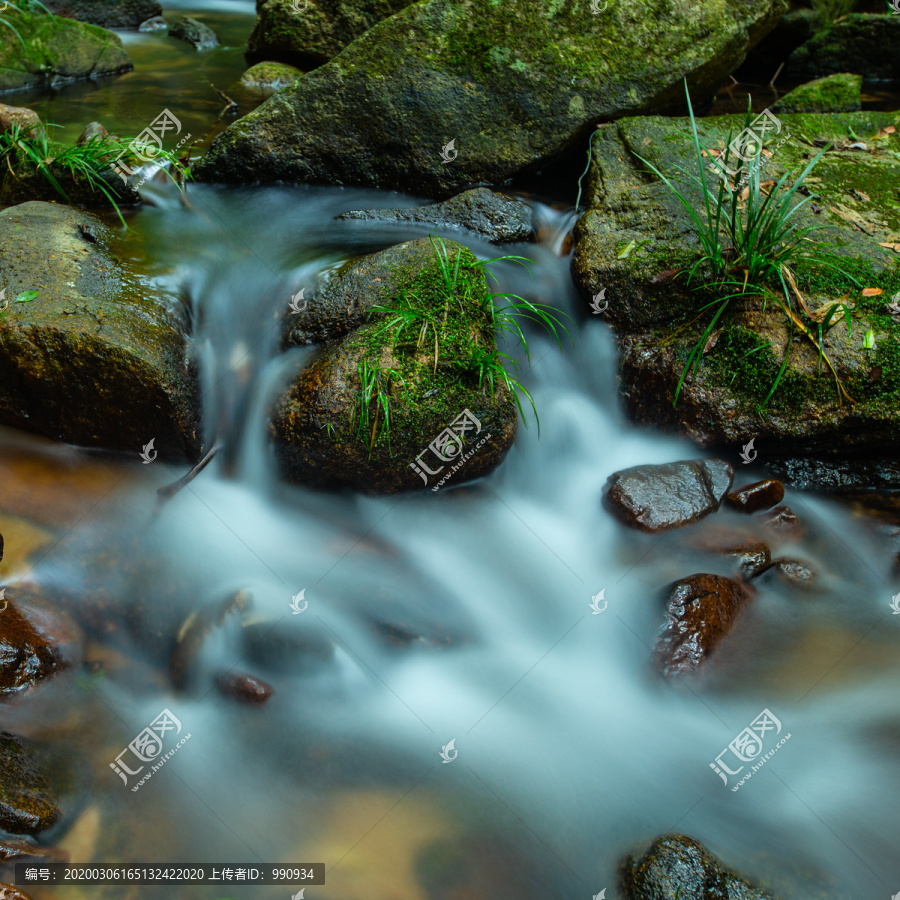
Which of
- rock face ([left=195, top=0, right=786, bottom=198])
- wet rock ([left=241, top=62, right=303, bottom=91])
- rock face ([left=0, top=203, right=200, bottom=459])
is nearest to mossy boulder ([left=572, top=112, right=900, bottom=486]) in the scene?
rock face ([left=195, top=0, right=786, bottom=198])

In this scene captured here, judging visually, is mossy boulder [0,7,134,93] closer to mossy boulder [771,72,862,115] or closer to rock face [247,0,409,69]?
rock face [247,0,409,69]

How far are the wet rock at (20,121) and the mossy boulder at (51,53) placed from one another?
2868 millimetres

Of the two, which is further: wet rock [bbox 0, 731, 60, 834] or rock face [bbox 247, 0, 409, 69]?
rock face [bbox 247, 0, 409, 69]

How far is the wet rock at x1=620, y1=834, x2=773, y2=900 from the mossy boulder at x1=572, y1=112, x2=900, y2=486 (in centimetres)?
217

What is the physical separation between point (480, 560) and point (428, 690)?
0.76 meters

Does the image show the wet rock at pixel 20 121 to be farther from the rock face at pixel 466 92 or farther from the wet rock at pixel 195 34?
the wet rock at pixel 195 34

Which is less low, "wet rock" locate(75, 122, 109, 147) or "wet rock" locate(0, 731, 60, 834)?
"wet rock" locate(75, 122, 109, 147)

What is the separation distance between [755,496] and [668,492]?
A: 50 centimetres

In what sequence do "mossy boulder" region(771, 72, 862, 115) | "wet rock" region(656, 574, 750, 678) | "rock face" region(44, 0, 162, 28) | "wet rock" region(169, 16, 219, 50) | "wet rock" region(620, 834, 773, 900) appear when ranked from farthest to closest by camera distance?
"rock face" region(44, 0, 162, 28) < "wet rock" region(169, 16, 219, 50) < "mossy boulder" region(771, 72, 862, 115) < "wet rock" region(656, 574, 750, 678) < "wet rock" region(620, 834, 773, 900)

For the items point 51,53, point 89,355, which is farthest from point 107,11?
point 89,355

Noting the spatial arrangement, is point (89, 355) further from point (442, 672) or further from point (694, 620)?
point (694, 620)

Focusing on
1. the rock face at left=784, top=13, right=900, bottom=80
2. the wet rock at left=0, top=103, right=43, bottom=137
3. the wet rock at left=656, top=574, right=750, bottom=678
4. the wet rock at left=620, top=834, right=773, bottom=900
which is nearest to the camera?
the wet rock at left=620, top=834, right=773, bottom=900

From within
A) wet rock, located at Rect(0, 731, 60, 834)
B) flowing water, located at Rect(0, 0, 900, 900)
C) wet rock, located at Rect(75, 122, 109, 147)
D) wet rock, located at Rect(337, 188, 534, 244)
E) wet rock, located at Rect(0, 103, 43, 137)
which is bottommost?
flowing water, located at Rect(0, 0, 900, 900)

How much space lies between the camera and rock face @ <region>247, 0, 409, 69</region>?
6.34 m
